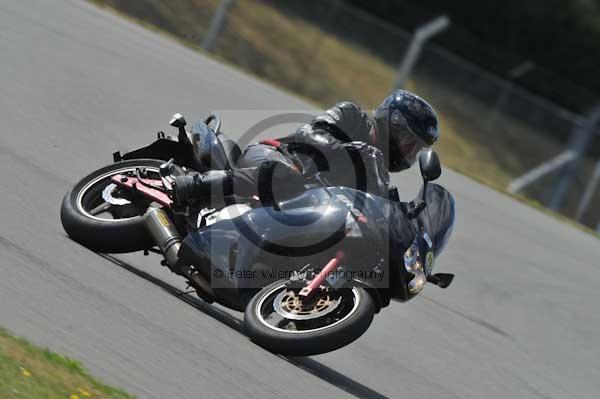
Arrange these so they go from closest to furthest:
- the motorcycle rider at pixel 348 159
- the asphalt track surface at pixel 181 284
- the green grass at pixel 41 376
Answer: the green grass at pixel 41 376
the asphalt track surface at pixel 181 284
the motorcycle rider at pixel 348 159

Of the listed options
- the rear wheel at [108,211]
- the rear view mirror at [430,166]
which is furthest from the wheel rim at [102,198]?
the rear view mirror at [430,166]

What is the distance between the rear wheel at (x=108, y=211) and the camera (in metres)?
7.04

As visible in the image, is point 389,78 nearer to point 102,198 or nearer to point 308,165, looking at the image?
point 102,198

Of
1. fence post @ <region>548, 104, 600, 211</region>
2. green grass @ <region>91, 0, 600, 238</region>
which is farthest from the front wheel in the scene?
green grass @ <region>91, 0, 600, 238</region>

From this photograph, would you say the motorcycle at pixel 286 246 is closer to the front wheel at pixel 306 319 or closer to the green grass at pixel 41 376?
the front wheel at pixel 306 319

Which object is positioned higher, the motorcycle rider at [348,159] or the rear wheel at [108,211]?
the motorcycle rider at [348,159]

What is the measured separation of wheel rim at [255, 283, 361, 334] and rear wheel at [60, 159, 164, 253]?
1.11 m

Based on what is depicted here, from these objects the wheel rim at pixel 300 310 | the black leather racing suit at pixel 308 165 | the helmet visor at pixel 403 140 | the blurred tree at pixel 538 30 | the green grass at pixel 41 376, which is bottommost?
the green grass at pixel 41 376

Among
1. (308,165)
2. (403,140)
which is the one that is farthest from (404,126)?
(308,165)

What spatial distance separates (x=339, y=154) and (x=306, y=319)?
1039 millimetres

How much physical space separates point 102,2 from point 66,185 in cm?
1029

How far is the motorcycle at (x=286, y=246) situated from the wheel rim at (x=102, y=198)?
0.07 ft

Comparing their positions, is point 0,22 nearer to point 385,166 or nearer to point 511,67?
point 385,166

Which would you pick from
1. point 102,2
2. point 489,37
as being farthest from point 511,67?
point 102,2
